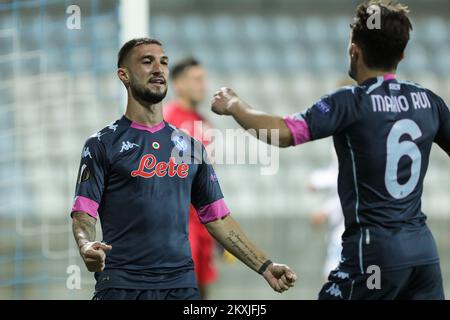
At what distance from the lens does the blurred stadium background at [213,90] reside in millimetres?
9875

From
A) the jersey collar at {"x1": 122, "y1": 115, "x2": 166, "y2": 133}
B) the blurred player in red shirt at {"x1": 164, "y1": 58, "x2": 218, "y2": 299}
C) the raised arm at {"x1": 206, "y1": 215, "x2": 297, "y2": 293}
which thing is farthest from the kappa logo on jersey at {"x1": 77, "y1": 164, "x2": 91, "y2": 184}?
the blurred player in red shirt at {"x1": 164, "y1": 58, "x2": 218, "y2": 299}

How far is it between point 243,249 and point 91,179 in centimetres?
79

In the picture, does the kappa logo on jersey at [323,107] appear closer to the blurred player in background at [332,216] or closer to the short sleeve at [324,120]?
the short sleeve at [324,120]

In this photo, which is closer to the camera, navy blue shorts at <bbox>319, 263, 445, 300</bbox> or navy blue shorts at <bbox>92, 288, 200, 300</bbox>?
navy blue shorts at <bbox>319, 263, 445, 300</bbox>

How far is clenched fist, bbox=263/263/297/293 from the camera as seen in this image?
405 centimetres

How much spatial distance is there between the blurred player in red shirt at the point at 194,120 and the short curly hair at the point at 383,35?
325 centimetres

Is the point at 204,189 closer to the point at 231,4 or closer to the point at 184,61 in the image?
the point at 184,61

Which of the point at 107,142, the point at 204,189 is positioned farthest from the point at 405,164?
the point at 107,142

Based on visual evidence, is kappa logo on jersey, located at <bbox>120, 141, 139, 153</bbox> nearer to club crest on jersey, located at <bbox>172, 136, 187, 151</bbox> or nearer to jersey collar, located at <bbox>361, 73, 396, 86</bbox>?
club crest on jersey, located at <bbox>172, 136, 187, 151</bbox>

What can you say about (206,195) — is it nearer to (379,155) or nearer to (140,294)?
(140,294)

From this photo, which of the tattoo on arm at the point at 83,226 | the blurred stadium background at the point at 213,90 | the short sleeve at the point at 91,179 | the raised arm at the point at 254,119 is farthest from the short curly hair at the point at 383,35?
the blurred stadium background at the point at 213,90

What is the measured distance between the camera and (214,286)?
9.78 metres

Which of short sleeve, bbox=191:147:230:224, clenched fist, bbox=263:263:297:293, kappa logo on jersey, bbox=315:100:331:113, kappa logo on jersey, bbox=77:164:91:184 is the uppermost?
kappa logo on jersey, bbox=315:100:331:113

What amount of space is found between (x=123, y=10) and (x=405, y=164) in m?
2.76
